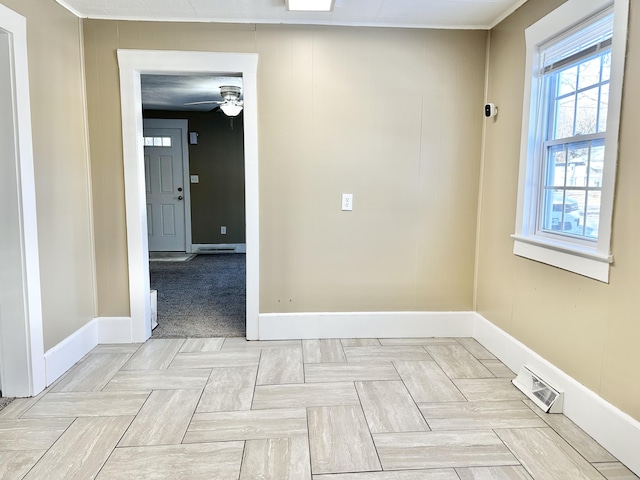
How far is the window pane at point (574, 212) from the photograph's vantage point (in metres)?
2.18

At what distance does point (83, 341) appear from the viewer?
2.84m

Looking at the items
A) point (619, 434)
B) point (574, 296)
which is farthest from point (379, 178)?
point (619, 434)

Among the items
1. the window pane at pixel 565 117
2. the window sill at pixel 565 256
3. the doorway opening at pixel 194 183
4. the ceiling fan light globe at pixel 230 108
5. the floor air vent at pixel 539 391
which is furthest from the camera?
the doorway opening at pixel 194 183

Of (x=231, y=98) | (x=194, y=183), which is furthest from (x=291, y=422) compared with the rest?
(x=194, y=183)

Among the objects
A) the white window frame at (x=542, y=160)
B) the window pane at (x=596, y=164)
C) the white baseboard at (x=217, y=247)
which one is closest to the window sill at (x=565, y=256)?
the white window frame at (x=542, y=160)

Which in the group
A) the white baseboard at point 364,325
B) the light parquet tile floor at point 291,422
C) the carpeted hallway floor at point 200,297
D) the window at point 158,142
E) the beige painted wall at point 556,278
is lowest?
the light parquet tile floor at point 291,422

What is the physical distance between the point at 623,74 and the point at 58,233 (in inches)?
119

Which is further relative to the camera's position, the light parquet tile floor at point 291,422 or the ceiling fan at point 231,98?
the ceiling fan at point 231,98

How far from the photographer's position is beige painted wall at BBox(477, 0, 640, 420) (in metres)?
1.76

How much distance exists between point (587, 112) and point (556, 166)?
33 cm

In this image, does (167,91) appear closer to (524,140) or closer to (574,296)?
(524,140)

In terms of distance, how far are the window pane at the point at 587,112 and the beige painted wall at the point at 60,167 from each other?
2.88 metres

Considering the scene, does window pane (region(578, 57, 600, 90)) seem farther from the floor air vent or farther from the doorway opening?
the doorway opening

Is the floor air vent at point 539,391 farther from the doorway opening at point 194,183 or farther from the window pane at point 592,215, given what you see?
the doorway opening at point 194,183
